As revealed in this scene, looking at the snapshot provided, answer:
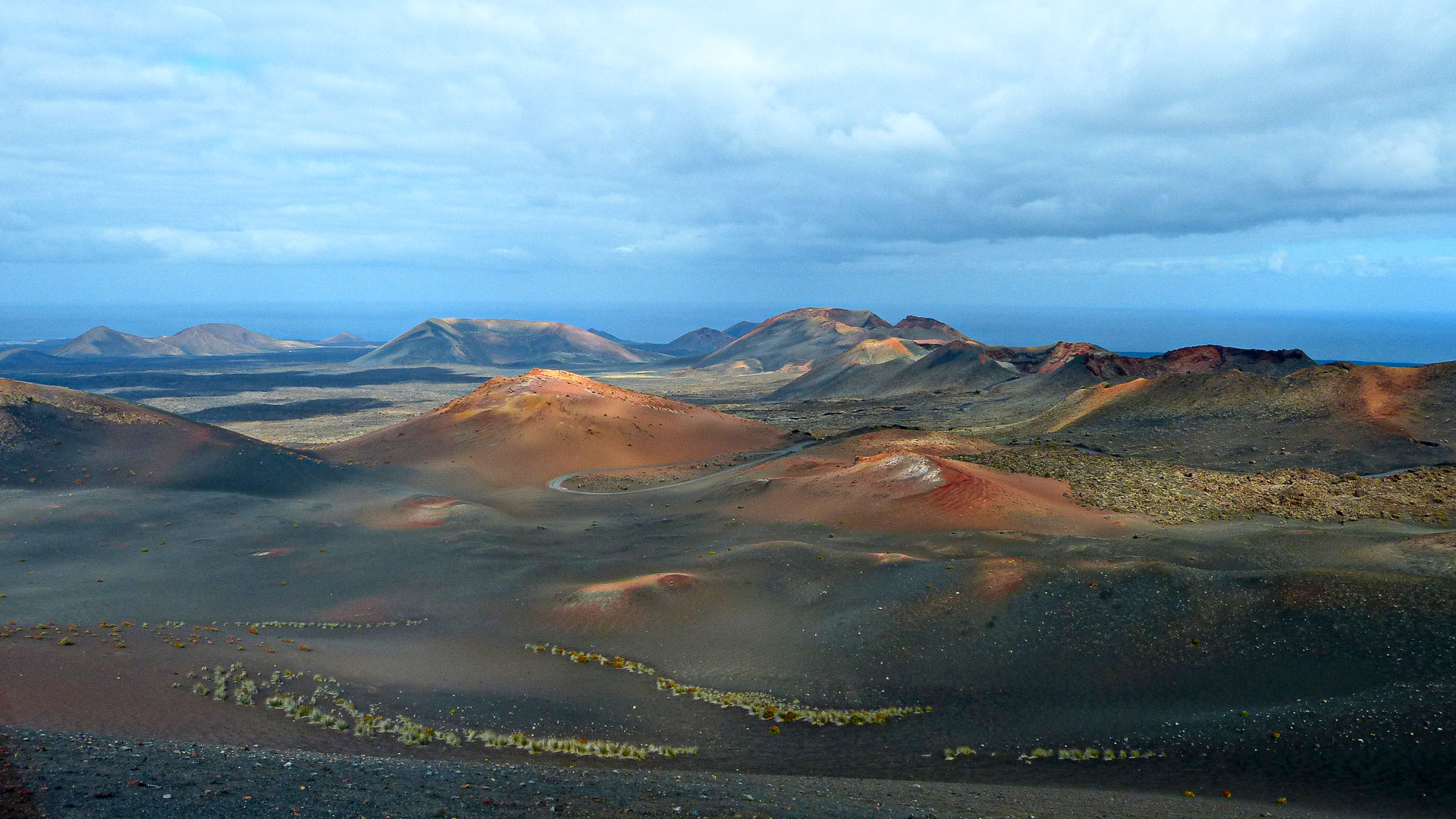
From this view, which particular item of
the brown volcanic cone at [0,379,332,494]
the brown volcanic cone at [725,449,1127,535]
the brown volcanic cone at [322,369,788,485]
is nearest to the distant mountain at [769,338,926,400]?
the brown volcanic cone at [322,369,788,485]

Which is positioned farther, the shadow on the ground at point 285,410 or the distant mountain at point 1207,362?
the shadow on the ground at point 285,410

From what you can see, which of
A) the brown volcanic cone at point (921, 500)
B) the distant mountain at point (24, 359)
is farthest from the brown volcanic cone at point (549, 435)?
the distant mountain at point (24, 359)

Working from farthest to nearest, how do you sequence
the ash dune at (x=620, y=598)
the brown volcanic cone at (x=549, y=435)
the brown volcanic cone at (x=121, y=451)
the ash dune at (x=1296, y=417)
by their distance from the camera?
the brown volcanic cone at (x=549, y=435), the ash dune at (x=1296, y=417), the brown volcanic cone at (x=121, y=451), the ash dune at (x=620, y=598)

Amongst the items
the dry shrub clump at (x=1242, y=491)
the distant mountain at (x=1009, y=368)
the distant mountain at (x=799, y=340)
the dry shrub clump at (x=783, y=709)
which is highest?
the distant mountain at (x=799, y=340)

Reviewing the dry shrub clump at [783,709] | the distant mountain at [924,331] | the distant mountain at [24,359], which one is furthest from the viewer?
the distant mountain at [924,331]

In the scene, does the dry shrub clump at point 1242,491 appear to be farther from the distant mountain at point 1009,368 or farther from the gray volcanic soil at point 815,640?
the distant mountain at point 1009,368

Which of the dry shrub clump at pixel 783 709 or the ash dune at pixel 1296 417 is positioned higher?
the ash dune at pixel 1296 417

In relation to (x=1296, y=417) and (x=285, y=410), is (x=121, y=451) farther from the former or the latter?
(x=285, y=410)
